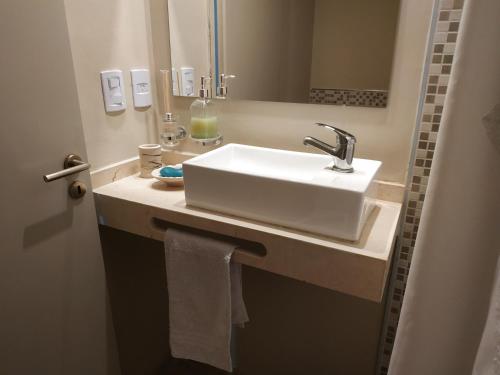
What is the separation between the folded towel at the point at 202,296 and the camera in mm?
992

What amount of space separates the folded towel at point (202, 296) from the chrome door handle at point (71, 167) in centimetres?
31

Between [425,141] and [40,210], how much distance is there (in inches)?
41.9

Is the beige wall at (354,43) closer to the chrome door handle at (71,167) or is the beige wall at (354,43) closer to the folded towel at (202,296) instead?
the folded towel at (202,296)

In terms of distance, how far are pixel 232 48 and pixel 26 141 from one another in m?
0.75

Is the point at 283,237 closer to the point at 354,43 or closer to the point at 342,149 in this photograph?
the point at 342,149

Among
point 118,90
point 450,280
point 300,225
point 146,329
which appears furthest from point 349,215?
point 146,329

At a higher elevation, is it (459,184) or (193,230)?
(459,184)

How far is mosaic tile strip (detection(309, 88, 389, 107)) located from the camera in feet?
3.42

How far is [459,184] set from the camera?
53 cm

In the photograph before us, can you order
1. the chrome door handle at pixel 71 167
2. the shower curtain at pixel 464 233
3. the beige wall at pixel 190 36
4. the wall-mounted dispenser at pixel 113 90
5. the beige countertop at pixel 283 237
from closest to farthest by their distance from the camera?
the shower curtain at pixel 464 233
the beige countertop at pixel 283 237
the chrome door handle at pixel 71 167
the wall-mounted dispenser at pixel 113 90
the beige wall at pixel 190 36

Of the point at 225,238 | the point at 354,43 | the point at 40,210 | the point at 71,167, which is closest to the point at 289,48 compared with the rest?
the point at 354,43

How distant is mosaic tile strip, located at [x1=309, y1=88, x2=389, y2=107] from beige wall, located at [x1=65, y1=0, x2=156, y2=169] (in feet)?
2.15

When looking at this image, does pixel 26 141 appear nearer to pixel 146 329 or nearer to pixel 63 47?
pixel 63 47

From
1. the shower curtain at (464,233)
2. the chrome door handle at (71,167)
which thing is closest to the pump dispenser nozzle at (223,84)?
the chrome door handle at (71,167)
